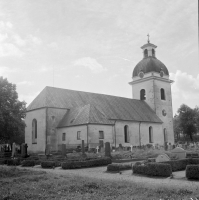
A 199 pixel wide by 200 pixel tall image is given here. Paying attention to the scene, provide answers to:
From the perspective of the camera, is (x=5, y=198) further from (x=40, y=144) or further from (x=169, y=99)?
(x=169, y=99)

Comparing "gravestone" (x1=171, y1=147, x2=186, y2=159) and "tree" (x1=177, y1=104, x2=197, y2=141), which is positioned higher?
"tree" (x1=177, y1=104, x2=197, y2=141)

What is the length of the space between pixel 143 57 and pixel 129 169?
124 ft

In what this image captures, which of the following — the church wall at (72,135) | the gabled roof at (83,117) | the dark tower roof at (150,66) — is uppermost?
the dark tower roof at (150,66)

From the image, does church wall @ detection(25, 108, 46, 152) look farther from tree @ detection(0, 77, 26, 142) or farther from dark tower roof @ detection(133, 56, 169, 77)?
dark tower roof @ detection(133, 56, 169, 77)

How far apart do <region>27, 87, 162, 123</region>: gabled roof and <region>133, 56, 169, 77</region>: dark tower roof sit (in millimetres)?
6505

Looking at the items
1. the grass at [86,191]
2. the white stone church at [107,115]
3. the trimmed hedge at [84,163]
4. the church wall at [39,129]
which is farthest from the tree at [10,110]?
the grass at [86,191]

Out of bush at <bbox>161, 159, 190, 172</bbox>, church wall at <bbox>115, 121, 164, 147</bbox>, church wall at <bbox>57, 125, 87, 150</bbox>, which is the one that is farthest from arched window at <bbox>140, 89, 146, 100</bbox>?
bush at <bbox>161, 159, 190, 172</bbox>

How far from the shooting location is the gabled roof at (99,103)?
39062mm

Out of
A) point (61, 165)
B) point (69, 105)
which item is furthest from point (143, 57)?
point (61, 165)

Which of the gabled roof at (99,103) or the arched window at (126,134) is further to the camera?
the arched window at (126,134)

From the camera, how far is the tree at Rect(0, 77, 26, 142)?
33.2 metres

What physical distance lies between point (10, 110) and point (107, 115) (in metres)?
13.2

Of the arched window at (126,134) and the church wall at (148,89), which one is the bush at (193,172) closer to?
the arched window at (126,134)

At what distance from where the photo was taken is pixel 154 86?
49.5m
